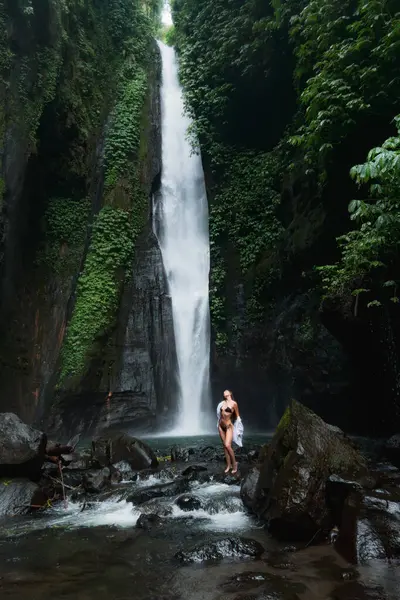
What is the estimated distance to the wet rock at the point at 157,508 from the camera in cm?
584

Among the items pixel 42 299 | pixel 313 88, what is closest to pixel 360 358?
pixel 313 88

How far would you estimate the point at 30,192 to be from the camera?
567 inches

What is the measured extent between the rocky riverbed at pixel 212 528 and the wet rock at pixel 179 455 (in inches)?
78.6

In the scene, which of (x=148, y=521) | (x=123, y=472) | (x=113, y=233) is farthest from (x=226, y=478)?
(x=113, y=233)

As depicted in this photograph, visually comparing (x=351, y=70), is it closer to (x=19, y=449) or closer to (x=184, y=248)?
(x=19, y=449)

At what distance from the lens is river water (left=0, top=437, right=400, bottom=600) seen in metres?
3.46

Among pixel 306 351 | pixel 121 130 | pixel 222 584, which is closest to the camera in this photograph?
pixel 222 584

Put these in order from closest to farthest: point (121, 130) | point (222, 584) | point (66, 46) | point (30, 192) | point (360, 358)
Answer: point (222, 584) < point (360, 358) < point (30, 192) < point (66, 46) < point (121, 130)

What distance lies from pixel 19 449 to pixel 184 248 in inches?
507

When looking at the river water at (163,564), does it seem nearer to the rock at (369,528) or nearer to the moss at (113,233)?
the rock at (369,528)

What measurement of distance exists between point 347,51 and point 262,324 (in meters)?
8.11

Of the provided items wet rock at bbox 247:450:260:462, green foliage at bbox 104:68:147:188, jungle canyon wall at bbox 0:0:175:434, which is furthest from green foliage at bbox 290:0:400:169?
green foliage at bbox 104:68:147:188

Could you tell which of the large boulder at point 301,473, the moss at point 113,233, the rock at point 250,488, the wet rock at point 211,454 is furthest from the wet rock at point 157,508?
the moss at point 113,233

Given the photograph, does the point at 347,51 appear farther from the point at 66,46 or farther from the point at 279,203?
the point at 66,46
